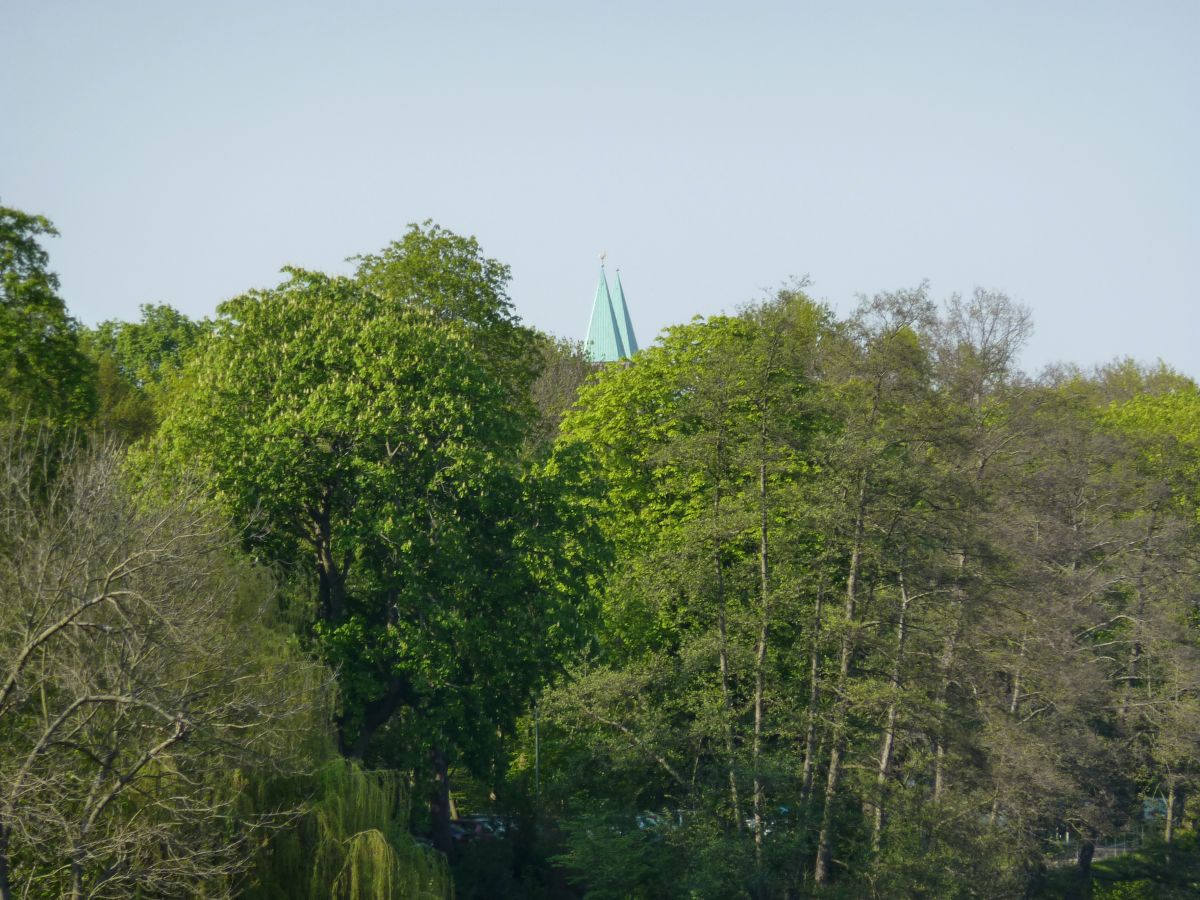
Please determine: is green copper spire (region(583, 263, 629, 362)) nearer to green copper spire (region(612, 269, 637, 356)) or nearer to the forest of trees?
green copper spire (region(612, 269, 637, 356))

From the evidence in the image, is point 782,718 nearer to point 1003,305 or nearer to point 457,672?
point 457,672

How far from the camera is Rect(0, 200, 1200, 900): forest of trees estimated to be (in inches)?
1024

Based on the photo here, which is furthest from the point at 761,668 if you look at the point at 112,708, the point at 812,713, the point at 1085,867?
the point at 112,708

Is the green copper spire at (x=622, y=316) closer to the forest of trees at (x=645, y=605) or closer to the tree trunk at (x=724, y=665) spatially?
the forest of trees at (x=645, y=605)

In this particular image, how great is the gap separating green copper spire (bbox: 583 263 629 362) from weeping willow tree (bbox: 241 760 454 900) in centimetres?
9353

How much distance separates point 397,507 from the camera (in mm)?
26344

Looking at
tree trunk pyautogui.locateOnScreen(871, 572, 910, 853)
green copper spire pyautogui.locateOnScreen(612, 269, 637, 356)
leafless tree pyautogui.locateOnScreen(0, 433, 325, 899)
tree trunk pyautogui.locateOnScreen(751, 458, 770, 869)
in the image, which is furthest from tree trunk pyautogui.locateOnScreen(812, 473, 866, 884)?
green copper spire pyautogui.locateOnScreen(612, 269, 637, 356)

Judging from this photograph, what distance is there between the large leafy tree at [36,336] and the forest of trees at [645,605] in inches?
2.8

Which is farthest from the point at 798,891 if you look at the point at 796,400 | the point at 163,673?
the point at 163,673

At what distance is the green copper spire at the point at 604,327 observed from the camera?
4503 inches

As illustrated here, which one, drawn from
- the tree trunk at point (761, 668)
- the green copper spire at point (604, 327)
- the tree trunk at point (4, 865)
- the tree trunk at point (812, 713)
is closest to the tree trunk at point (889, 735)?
the tree trunk at point (812, 713)

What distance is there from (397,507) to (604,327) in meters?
90.7

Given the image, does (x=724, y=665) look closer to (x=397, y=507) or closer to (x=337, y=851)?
(x=397, y=507)

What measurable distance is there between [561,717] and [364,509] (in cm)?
753
